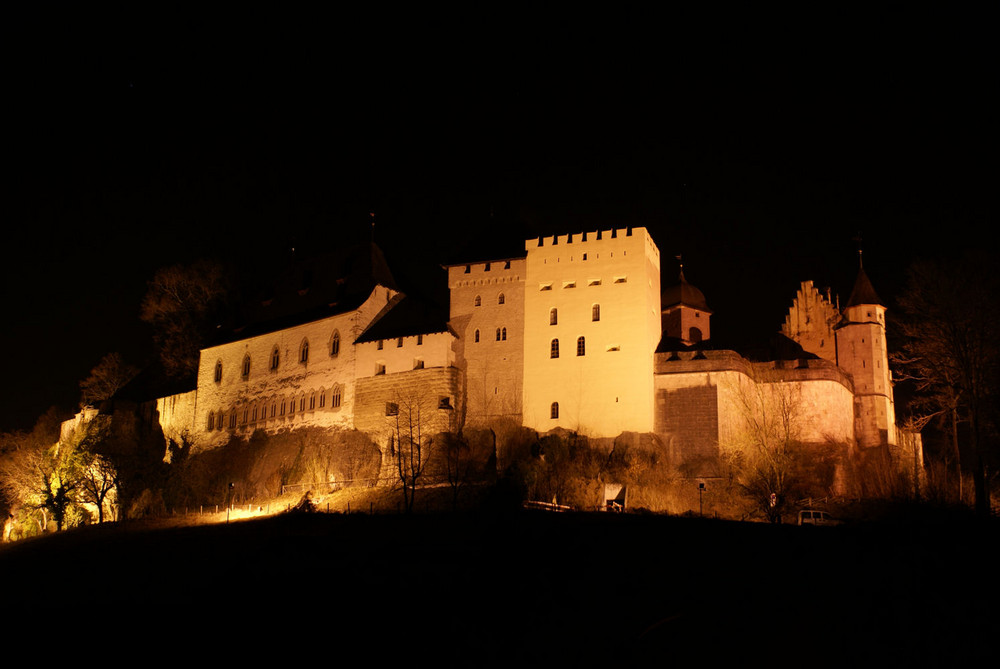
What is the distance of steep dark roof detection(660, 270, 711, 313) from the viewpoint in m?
65.9

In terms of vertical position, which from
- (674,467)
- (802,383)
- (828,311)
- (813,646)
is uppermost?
(828,311)

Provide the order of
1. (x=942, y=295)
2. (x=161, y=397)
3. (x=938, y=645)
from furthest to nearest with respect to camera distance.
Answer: (x=161, y=397) < (x=942, y=295) < (x=938, y=645)

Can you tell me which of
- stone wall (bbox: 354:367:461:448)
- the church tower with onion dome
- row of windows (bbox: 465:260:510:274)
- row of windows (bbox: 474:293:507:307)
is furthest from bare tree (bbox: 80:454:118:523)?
the church tower with onion dome

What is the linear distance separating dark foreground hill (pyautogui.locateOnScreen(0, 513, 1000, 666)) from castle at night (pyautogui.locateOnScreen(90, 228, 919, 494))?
581 inches

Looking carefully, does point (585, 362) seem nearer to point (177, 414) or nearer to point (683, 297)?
point (683, 297)

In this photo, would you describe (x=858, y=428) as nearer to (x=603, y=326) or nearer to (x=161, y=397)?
(x=603, y=326)

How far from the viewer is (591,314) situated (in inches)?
2282

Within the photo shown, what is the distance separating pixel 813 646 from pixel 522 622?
789cm

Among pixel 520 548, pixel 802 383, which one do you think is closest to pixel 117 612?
pixel 520 548

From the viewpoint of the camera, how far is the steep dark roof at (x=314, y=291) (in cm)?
6775

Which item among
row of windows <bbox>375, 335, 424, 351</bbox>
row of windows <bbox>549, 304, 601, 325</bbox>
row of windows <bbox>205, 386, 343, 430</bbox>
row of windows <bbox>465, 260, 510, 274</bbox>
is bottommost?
row of windows <bbox>205, 386, 343, 430</bbox>

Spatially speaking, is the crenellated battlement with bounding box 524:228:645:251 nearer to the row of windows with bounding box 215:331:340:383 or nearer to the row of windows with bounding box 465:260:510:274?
the row of windows with bounding box 465:260:510:274

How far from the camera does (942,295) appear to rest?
41.6 m

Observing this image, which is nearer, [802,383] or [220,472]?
[802,383]
